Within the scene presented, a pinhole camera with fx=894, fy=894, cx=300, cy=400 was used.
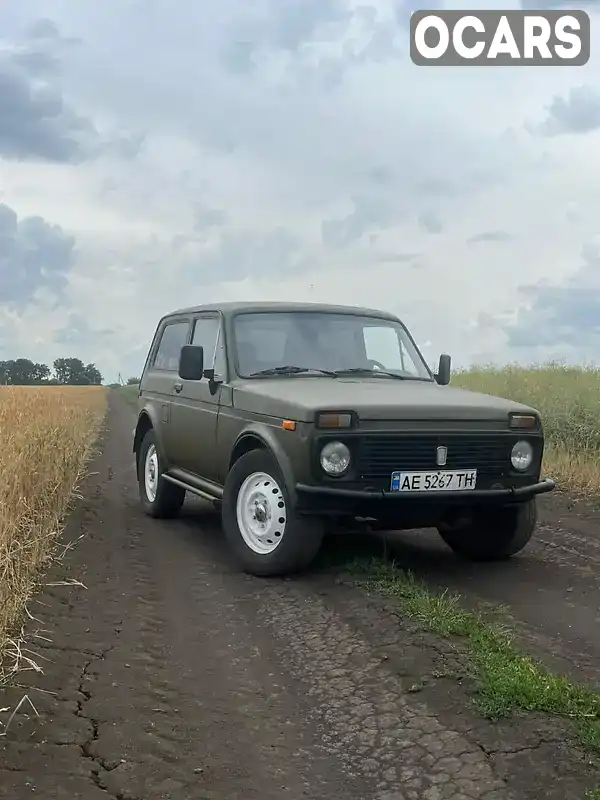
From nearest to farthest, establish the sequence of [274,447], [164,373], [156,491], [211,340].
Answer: [274,447]
[211,340]
[156,491]
[164,373]

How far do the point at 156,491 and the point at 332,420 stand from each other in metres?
3.52

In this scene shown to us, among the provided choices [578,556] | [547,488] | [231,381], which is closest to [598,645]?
[547,488]

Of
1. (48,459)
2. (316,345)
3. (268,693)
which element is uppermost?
(316,345)

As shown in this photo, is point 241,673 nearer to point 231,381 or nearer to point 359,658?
point 359,658

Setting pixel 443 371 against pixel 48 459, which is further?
pixel 48 459

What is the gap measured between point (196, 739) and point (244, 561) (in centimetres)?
263

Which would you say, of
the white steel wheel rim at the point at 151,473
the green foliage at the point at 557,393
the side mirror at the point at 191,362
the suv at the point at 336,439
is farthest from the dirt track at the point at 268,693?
the green foliage at the point at 557,393

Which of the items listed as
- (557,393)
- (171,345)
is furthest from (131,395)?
(171,345)

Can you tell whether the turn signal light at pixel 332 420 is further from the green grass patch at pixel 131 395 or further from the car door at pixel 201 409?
the green grass patch at pixel 131 395

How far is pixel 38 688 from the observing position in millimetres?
4047

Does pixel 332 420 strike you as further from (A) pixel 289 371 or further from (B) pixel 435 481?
(A) pixel 289 371

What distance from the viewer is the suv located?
18.7 feet

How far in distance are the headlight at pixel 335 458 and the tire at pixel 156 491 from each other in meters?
2.87

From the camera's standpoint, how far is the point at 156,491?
8.67 m
